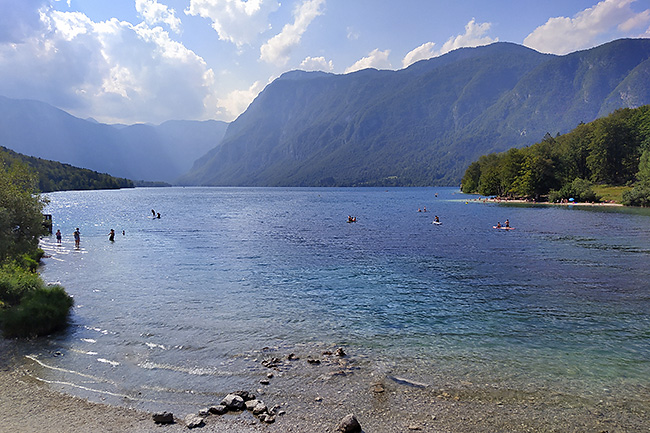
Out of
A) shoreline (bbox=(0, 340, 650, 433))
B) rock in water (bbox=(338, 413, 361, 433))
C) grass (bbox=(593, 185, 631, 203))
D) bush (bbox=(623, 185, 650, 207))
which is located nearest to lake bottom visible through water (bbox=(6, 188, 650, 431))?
shoreline (bbox=(0, 340, 650, 433))

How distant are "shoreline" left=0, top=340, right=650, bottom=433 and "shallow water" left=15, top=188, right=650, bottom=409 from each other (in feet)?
2.47

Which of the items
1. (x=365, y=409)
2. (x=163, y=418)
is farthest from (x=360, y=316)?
(x=163, y=418)

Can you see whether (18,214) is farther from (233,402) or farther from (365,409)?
(365,409)

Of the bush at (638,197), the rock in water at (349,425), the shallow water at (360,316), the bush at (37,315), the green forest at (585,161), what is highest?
the green forest at (585,161)

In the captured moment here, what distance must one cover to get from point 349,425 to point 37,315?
58.5 ft

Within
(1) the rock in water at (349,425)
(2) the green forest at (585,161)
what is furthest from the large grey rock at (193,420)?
(2) the green forest at (585,161)

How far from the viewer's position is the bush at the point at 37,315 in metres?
19.5

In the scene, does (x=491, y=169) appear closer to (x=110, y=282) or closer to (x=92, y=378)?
(x=110, y=282)

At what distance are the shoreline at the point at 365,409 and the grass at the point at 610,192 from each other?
133 metres

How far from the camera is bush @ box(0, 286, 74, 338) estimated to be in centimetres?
1953

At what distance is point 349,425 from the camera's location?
1169cm

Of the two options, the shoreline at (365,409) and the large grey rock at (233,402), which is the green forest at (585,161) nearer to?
the shoreline at (365,409)

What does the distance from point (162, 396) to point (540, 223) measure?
82697 mm

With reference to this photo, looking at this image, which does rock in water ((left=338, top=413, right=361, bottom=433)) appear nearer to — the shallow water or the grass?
the shallow water
